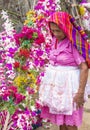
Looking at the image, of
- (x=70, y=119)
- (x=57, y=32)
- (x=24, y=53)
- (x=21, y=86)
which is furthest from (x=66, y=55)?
(x=70, y=119)

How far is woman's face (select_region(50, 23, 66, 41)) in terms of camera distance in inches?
140

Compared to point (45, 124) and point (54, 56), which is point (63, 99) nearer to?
point (54, 56)

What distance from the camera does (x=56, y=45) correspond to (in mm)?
3748

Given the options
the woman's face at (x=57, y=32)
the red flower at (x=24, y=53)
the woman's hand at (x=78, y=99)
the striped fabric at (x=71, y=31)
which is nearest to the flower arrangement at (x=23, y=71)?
the red flower at (x=24, y=53)

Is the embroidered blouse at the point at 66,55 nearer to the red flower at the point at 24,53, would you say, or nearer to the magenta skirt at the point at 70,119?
the red flower at the point at 24,53

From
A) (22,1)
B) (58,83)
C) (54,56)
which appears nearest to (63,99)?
(58,83)

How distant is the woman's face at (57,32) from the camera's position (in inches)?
140

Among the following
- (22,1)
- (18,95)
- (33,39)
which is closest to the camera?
(18,95)

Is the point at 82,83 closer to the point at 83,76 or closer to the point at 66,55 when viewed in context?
the point at 83,76

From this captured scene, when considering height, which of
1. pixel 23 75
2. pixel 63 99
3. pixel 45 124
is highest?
pixel 23 75

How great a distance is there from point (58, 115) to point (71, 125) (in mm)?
157

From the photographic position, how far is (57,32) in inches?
141

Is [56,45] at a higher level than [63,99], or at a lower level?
higher

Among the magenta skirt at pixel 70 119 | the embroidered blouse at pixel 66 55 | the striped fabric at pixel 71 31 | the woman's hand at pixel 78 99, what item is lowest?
the magenta skirt at pixel 70 119
